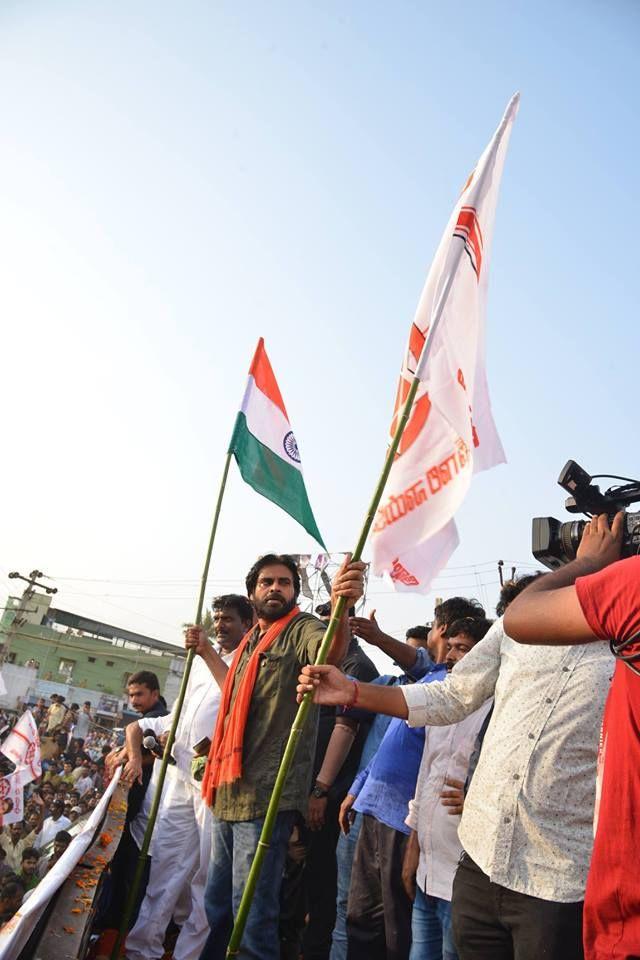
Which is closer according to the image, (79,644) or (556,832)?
(556,832)

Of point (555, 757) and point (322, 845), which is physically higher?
point (555, 757)

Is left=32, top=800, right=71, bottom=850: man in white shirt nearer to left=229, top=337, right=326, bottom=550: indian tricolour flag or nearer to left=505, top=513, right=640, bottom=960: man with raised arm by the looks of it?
left=229, top=337, right=326, bottom=550: indian tricolour flag

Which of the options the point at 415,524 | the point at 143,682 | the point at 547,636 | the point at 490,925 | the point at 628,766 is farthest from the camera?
the point at 143,682

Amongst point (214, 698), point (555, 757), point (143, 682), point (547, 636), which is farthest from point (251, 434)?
point (547, 636)

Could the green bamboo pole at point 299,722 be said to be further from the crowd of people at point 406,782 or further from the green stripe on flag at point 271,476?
the green stripe on flag at point 271,476

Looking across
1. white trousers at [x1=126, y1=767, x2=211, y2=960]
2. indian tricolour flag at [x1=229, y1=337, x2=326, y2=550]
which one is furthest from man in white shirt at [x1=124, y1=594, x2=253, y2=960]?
indian tricolour flag at [x1=229, y1=337, x2=326, y2=550]

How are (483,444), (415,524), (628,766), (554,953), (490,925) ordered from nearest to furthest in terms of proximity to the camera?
(628,766)
(554,953)
(490,925)
(415,524)
(483,444)

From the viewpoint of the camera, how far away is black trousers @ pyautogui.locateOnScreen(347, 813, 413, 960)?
12.7 ft

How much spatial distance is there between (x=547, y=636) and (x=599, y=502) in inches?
33.8

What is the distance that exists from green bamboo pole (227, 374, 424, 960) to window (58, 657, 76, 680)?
44.5 metres

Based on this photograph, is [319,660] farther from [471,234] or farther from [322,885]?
[322,885]

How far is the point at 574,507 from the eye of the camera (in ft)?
8.55

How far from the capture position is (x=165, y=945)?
5.28 m

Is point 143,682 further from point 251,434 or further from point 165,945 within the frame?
point 251,434
